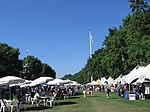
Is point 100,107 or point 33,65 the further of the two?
point 33,65

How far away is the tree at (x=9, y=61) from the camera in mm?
64188

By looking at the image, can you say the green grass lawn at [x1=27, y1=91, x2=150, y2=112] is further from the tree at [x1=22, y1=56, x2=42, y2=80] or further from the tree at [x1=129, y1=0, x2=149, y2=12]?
the tree at [x1=22, y1=56, x2=42, y2=80]

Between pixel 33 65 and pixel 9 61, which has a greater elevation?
pixel 33 65

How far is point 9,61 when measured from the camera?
218 feet

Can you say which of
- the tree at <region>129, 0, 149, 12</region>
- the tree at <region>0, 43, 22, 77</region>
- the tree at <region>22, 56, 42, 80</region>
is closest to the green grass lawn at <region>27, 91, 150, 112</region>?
the tree at <region>129, 0, 149, 12</region>

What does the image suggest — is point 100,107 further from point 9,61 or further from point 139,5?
point 9,61

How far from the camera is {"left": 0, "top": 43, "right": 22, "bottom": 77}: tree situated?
211 feet

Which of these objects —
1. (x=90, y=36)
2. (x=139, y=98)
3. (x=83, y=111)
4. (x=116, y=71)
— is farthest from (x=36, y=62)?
(x=83, y=111)

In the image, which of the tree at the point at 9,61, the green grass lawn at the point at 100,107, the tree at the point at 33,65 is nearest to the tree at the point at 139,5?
the green grass lawn at the point at 100,107

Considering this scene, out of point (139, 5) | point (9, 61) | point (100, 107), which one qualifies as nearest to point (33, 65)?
point (9, 61)

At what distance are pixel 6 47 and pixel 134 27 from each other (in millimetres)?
35076

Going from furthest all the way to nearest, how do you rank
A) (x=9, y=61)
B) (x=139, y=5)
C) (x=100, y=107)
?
(x=9, y=61)
(x=139, y=5)
(x=100, y=107)

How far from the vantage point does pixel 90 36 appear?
113312 mm

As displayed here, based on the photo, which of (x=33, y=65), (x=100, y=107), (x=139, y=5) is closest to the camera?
(x=100, y=107)
